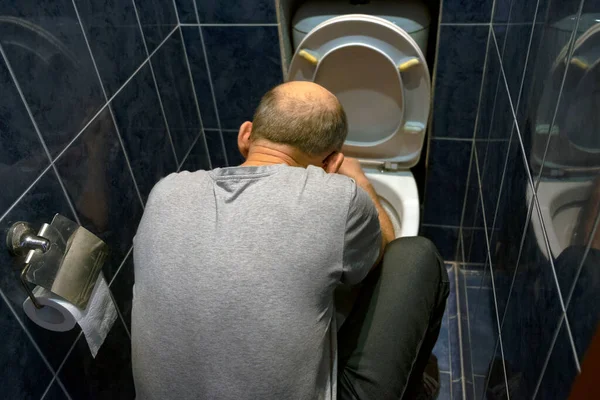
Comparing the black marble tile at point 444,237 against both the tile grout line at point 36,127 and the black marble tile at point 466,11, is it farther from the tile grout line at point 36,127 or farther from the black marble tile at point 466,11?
the tile grout line at point 36,127

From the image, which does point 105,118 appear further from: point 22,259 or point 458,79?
point 458,79

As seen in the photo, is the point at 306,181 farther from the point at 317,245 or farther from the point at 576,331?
the point at 576,331

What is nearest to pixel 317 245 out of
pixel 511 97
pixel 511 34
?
pixel 511 97

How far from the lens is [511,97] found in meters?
0.94

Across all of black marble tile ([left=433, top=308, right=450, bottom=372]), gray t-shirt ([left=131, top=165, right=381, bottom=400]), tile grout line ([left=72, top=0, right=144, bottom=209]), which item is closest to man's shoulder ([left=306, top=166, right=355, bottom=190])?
gray t-shirt ([left=131, top=165, right=381, bottom=400])

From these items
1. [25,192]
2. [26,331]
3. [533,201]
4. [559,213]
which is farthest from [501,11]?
[26,331]

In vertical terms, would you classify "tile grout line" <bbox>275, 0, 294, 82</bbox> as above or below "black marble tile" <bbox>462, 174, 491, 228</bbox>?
above

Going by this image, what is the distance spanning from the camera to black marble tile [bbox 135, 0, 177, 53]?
48.9 inches

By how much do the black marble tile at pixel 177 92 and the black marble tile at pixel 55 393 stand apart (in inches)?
28.1

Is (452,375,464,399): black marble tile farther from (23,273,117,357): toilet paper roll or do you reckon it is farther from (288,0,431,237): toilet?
(23,273,117,357): toilet paper roll

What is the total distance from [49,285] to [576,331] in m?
0.76

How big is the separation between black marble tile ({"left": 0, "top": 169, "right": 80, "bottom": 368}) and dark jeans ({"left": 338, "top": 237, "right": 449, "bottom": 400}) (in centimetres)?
52

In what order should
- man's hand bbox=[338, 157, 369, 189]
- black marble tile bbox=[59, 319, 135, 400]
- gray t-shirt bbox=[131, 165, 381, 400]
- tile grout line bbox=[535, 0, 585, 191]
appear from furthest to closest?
man's hand bbox=[338, 157, 369, 189] < black marble tile bbox=[59, 319, 135, 400] < gray t-shirt bbox=[131, 165, 381, 400] < tile grout line bbox=[535, 0, 585, 191]

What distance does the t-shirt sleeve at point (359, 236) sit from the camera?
843 mm
